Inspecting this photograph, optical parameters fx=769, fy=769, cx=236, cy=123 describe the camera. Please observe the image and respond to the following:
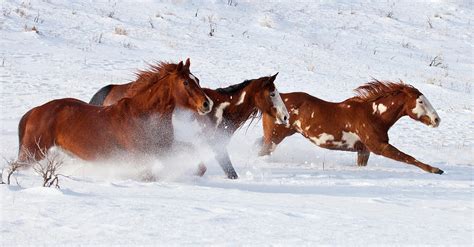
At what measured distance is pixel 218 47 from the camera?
684 inches

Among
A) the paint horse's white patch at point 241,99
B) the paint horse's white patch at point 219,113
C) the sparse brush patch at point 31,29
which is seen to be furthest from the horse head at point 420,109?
the sparse brush patch at point 31,29

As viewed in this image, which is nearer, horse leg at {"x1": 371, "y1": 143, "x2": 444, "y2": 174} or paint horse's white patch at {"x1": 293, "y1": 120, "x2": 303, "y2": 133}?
horse leg at {"x1": 371, "y1": 143, "x2": 444, "y2": 174}

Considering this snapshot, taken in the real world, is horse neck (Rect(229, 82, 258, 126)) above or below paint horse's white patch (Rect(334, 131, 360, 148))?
above

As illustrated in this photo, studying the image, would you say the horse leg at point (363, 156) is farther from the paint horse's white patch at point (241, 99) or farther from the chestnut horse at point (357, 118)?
the paint horse's white patch at point (241, 99)

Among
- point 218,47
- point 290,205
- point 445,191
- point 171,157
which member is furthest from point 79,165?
point 218,47

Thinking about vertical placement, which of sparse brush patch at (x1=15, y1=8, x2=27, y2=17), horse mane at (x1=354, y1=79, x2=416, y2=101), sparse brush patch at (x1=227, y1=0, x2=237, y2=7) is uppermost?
sparse brush patch at (x1=227, y1=0, x2=237, y2=7)

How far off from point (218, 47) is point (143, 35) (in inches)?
68.3

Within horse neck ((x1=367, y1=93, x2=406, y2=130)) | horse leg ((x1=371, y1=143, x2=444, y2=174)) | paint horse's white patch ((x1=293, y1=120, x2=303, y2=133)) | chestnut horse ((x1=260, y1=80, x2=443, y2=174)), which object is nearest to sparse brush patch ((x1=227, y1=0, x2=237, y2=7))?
chestnut horse ((x1=260, y1=80, x2=443, y2=174))

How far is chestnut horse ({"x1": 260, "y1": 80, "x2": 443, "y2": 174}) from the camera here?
33.5 ft

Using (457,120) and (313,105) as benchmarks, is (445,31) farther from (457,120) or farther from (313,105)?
(313,105)

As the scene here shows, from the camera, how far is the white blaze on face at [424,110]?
399 inches

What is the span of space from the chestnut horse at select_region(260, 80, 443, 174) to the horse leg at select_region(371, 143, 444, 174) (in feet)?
0.05

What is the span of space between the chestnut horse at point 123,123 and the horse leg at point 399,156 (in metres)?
3.23

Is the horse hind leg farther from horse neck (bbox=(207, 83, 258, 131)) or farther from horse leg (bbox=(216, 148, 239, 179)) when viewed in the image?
horse leg (bbox=(216, 148, 239, 179))
